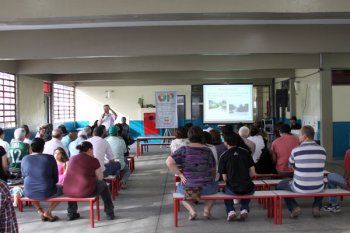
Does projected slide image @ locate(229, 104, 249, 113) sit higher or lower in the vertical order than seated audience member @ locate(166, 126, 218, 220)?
higher

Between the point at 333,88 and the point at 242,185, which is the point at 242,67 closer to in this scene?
the point at 333,88

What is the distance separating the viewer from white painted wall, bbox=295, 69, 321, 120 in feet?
35.4

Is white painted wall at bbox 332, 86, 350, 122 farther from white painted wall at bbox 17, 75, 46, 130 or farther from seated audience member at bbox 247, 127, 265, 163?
white painted wall at bbox 17, 75, 46, 130

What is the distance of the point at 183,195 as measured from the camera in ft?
15.4

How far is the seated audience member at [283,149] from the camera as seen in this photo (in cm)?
557

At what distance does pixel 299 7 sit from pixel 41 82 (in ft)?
31.2

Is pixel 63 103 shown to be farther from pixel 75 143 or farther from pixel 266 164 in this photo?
pixel 266 164

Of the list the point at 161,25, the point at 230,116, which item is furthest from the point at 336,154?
the point at 161,25

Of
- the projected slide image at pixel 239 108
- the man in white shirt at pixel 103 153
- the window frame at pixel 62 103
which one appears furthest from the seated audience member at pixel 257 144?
the window frame at pixel 62 103

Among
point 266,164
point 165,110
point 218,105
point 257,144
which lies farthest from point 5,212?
point 165,110

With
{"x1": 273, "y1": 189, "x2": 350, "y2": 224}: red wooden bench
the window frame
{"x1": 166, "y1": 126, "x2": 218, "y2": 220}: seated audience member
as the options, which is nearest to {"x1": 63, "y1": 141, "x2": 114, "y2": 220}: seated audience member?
{"x1": 166, "y1": 126, "x2": 218, "y2": 220}: seated audience member

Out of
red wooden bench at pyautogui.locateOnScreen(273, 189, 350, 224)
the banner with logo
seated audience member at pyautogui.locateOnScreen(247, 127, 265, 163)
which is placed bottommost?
red wooden bench at pyautogui.locateOnScreen(273, 189, 350, 224)

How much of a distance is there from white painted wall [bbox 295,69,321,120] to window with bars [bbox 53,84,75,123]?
8.77m

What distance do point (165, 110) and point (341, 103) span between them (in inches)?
202
